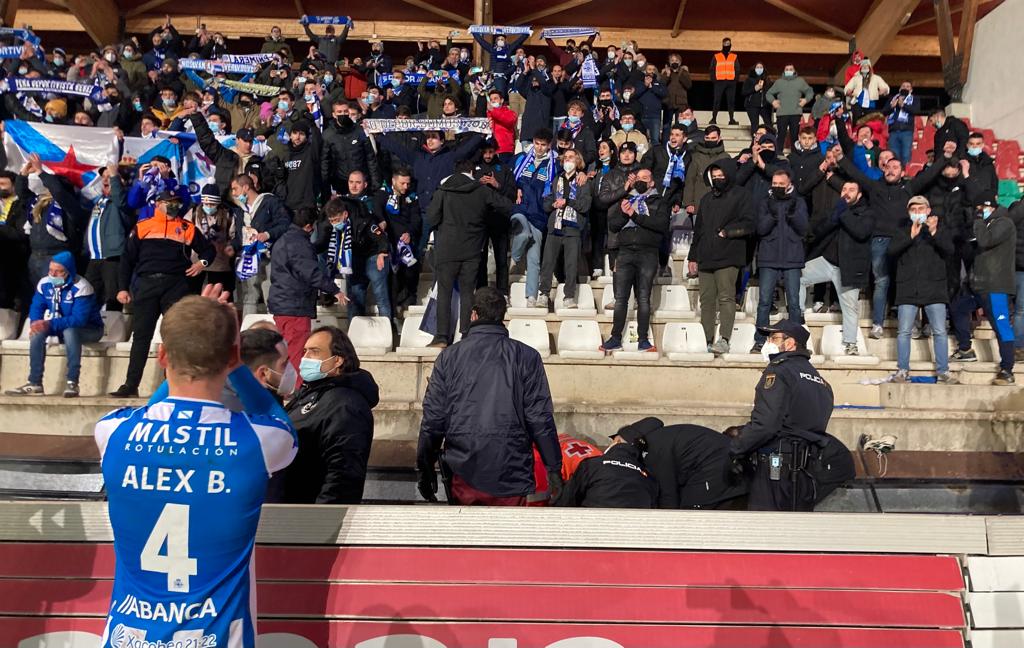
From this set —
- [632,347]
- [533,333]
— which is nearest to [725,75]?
[632,347]

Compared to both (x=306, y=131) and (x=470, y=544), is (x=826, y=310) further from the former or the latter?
(x=470, y=544)

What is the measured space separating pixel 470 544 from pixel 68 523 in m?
1.58

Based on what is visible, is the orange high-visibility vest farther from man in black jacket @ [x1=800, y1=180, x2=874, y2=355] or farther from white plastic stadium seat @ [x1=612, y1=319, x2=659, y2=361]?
white plastic stadium seat @ [x1=612, y1=319, x2=659, y2=361]

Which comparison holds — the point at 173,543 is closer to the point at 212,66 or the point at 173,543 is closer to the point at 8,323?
the point at 8,323

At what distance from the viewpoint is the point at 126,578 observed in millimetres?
2531

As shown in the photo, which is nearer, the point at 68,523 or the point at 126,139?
the point at 68,523

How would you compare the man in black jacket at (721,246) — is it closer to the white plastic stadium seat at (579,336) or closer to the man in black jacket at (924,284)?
the white plastic stadium seat at (579,336)

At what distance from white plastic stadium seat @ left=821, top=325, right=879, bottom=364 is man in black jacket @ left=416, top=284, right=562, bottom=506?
4.86 meters

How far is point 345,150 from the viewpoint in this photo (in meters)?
9.84

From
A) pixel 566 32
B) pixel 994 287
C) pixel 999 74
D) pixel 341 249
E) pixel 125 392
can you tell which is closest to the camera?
pixel 125 392

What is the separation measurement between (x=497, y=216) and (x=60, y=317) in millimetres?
4377

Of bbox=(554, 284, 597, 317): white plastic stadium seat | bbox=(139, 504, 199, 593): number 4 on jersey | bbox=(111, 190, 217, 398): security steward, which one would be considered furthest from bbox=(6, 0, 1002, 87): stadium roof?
bbox=(139, 504, 199, 593): number 4 on jersey

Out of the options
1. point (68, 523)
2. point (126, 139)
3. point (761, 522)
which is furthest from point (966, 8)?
point (68, 523)

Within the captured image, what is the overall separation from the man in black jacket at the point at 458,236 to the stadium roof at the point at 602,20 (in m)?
11.9
